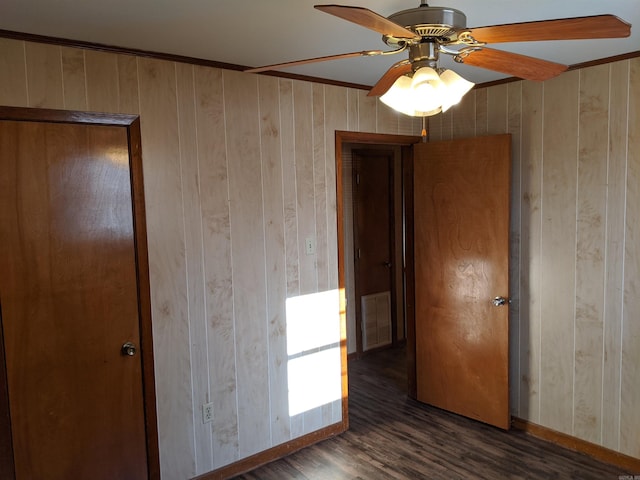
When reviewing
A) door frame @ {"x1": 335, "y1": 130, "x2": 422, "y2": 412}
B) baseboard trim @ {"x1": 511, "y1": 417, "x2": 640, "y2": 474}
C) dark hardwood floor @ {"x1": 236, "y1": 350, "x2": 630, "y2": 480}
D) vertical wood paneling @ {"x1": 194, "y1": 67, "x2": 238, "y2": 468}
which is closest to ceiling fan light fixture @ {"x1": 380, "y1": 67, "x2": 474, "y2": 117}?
vertical wood paneling @ {"x1": 194, "y1": 67, "x2": 238, "y2": 468}

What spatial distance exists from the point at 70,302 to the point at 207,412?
98 cm

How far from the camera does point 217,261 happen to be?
2791 mm

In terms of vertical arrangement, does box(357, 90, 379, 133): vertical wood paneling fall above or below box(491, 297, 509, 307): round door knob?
above

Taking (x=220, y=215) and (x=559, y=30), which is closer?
(x=559, y=30)

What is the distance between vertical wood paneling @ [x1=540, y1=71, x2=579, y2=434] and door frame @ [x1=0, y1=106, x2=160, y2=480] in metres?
2.42

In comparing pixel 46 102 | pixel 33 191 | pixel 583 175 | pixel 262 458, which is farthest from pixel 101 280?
pixel 583 175

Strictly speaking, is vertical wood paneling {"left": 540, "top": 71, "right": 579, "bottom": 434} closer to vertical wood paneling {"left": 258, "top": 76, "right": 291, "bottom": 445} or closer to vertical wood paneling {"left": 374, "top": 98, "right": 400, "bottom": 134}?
vertical wood paneling {"left": 374, "top": 98, "right": 400, "bottom": 134}

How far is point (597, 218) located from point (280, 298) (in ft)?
6.39

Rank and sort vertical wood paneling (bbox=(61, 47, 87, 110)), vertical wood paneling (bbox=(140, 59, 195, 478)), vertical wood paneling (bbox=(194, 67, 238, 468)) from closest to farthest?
vertical wood paneling (bbox=(61, 47, 87, 110)) → vertical wood paneling (bbox=(140, 59, 195, 478)) → vertical wood paneling (bbox=(194, 67, 238, 468))

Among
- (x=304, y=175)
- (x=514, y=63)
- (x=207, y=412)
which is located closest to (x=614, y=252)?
(x=514, y=63)

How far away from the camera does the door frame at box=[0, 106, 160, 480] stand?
219 centimetres

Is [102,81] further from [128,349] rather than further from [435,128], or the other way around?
[435,128]

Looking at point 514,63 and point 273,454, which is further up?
point 514,63

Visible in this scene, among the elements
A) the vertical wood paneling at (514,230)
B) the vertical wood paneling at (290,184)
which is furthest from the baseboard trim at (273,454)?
the vertical wood paneling at (514,230)
